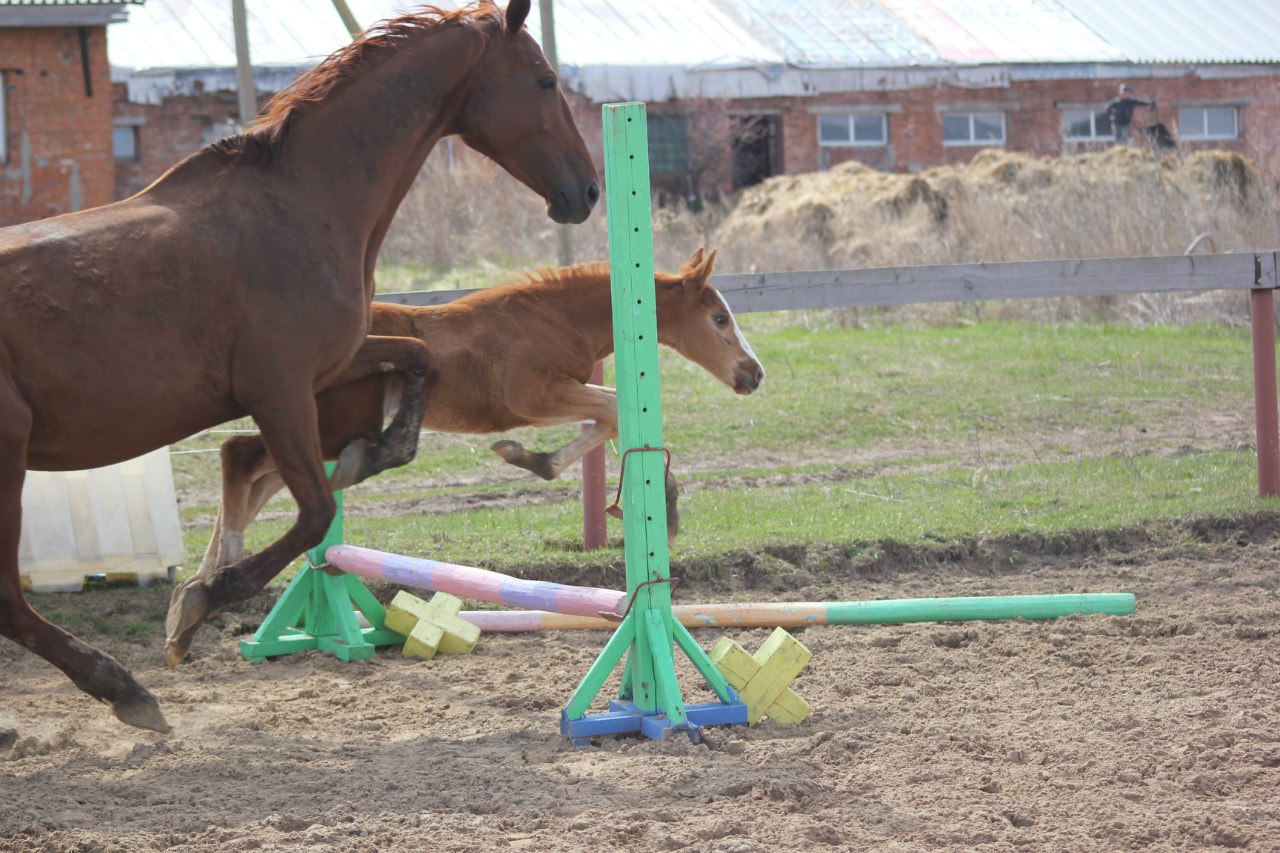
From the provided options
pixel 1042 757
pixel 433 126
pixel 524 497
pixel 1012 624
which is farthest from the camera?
pixel 524 497

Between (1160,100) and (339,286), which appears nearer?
(339,286)

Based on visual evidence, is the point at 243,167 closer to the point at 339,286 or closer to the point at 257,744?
the point at 339,286

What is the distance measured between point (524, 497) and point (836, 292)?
2.66 metres

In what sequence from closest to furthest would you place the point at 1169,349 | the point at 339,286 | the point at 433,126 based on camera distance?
the point at 339,286, the point at 433,126, the point at 1169,349

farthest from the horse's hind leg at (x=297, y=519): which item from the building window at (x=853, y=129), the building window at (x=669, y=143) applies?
the building window at (x=853, y=129)

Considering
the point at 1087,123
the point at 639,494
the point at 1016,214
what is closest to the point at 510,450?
the point at 639,494

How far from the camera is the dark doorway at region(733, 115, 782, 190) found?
89.0 ft

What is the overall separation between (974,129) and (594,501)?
77.0 feet

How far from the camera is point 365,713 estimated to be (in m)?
4.76

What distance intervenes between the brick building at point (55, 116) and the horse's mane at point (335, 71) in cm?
1607

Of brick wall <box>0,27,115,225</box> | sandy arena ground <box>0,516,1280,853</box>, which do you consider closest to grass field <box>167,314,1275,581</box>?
sandy arena ground <box>0,516,1280,853</box>

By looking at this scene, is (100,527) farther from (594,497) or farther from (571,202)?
(571,202)

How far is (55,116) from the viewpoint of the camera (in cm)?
1894

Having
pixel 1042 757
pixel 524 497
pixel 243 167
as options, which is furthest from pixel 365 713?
pixel 524 497
